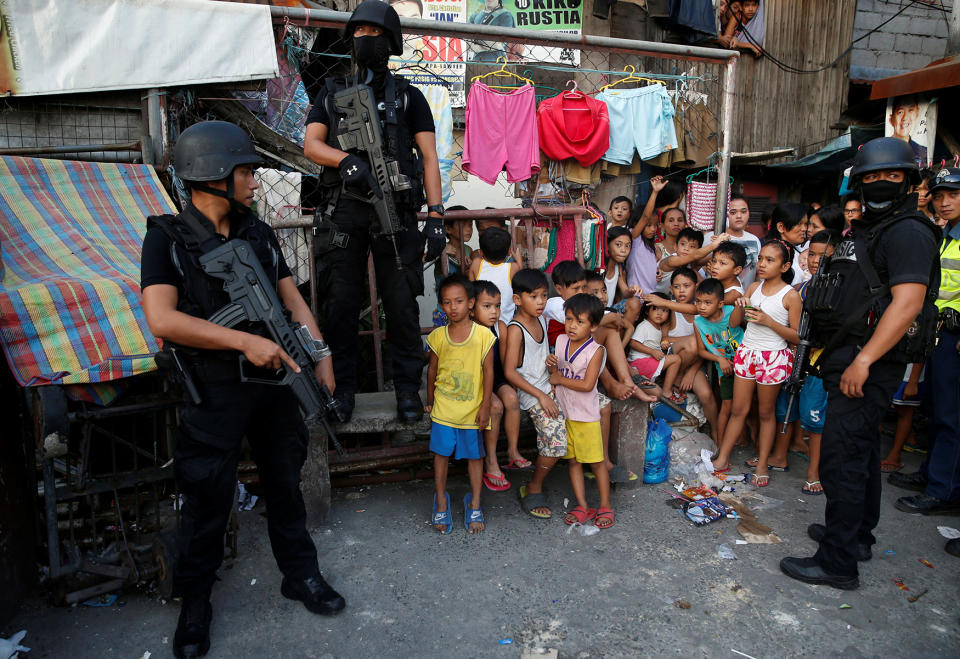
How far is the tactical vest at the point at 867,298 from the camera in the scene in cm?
296

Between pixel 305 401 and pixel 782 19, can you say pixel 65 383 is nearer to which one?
pixel 305 401

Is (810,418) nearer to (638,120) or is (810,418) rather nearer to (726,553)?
(726,553)

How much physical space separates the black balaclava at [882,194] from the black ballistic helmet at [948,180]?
1.34 metres

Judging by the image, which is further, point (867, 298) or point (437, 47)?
point (437, 47)

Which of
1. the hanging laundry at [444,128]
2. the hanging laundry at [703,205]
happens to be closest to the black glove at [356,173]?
the hanging laundry at [444,128]

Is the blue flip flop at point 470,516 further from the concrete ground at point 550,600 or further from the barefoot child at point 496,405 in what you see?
the barefoot child at point 496,405

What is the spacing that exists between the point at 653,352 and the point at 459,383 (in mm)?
1845

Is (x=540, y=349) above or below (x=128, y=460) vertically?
above

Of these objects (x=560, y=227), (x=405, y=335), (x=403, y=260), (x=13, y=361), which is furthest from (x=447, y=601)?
(x=560, y=227)

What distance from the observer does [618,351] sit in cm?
417

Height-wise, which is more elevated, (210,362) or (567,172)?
(567,172)

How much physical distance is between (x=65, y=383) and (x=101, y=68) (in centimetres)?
254

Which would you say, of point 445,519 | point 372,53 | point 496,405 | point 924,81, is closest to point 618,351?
point 496,405

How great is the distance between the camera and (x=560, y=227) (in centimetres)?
521
